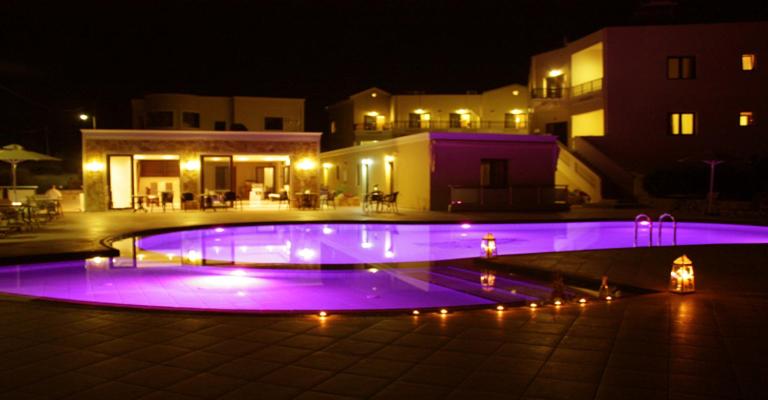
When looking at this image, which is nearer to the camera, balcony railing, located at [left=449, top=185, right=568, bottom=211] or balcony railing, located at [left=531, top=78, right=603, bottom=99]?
balcony railing, located at [left=449, top=185, right=568, bottom=211]

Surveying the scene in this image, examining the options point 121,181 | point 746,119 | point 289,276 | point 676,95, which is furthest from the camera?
point 676,95

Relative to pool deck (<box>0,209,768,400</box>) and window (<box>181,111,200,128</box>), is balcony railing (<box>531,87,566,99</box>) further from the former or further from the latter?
pool deck (<box>0,209,768,400</box>)

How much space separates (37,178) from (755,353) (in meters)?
37.9

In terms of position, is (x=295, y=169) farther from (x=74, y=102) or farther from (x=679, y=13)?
(x=74, y=102)

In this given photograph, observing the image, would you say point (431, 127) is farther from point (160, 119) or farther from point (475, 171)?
point (475, 171)

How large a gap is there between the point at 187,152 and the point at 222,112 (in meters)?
16.4

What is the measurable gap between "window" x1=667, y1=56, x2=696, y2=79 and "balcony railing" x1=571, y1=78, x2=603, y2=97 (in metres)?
3.00

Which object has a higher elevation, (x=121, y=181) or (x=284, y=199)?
(x=121, y=181)

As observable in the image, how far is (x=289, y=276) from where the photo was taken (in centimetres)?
858

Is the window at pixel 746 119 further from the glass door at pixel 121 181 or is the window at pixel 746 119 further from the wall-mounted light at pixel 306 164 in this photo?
the glass door at pixel 121 181

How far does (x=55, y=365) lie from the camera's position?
395cm

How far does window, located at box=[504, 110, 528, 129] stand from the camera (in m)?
44.9

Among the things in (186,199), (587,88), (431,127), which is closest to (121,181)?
(186,199)

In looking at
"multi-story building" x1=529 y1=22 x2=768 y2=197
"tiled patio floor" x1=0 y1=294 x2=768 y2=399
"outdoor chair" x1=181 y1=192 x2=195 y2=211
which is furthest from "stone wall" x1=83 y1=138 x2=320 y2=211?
"tiled patio floor" x1=0 y1=294 x2=768 y2=399
